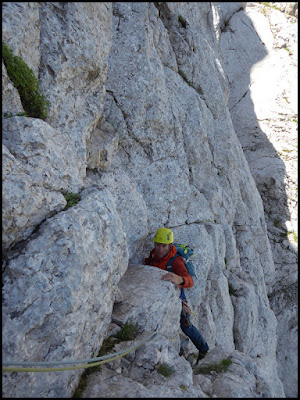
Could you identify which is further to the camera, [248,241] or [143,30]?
[248,241]

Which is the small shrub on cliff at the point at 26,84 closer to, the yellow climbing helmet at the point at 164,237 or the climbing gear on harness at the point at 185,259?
the yellow climbing helmet at the point at 164,237

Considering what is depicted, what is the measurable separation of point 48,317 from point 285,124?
2962 cm

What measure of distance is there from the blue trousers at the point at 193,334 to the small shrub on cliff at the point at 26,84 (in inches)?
303

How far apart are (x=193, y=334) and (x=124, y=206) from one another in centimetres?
501

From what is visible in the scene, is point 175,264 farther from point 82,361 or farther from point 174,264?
point 82,361

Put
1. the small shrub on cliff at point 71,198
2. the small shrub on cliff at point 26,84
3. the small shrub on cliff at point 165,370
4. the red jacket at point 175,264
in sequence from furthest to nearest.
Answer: the red jacket at point 175,264 < the small shrub on cliff at point 71,198 < the small shrub on cliff at point 165,370 < the small shrub on cliff at point 26,84

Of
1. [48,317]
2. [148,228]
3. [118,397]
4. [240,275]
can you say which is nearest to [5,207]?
[48,317]

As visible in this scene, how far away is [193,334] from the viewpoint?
9109 mm

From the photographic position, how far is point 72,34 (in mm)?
7586

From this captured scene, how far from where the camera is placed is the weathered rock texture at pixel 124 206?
16.5 feet

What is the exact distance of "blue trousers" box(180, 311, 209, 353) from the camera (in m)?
9.05

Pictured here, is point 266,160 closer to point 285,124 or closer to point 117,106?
point 285,124

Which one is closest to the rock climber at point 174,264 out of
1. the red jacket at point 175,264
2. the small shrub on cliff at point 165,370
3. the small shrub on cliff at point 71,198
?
the red jacket at point 175,264

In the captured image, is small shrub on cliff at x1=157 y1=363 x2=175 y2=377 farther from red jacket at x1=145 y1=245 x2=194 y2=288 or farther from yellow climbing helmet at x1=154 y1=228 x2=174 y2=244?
yellow climbing helmet at x1=154 y1=228 x2=174 y2=244
